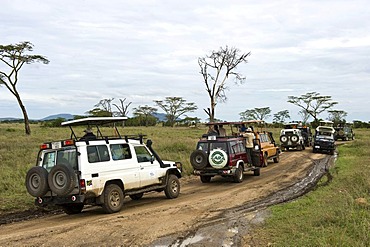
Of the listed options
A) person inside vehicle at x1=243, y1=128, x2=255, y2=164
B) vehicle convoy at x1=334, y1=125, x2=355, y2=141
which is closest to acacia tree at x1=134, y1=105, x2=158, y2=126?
vehicle convoy at x1=334, y1=125, x2=355, y2=141

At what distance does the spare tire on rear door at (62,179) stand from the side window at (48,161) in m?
0.63

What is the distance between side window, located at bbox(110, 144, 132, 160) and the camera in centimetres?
1129

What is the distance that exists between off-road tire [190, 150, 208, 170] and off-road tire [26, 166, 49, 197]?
7.28 meters

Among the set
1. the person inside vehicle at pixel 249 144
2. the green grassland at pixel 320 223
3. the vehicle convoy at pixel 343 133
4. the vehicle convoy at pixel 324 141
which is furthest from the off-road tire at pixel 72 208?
the vehicle convoy at pixel 343 133

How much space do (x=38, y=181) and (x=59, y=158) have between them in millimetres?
745

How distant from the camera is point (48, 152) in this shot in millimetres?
10797

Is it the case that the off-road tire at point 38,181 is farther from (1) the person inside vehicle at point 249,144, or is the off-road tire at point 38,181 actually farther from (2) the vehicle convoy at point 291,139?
(2) the vehicle convoy at point 291,139

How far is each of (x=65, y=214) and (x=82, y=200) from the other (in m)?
1.65

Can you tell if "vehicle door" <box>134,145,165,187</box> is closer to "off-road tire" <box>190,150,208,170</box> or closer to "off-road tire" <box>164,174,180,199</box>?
"off-road tire" <box>164,174,180,199</box>

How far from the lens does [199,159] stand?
1648cm

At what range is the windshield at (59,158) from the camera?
10.4 meters

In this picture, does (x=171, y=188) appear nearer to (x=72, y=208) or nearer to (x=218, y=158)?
(x=72, y=208)

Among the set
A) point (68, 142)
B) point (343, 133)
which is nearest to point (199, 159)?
point (68, 142)

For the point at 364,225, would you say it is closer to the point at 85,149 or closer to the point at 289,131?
the point at 85,149
